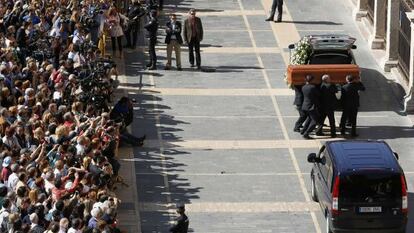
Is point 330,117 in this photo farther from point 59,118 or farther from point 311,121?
point 59,118

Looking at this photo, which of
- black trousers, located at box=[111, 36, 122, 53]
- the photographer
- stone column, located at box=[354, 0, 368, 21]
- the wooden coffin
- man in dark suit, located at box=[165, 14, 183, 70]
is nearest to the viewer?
the photographer

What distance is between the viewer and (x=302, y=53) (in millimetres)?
40688

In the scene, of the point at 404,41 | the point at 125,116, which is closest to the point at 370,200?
the point at 125,116

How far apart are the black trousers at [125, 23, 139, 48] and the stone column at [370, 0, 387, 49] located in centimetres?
729

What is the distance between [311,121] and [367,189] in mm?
7948

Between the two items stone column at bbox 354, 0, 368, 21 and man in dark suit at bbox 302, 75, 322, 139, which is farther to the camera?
stone column at bbox 354, 0, 368, 21

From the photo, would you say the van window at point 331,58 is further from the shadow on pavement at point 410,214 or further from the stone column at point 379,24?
the shadow on pavement at point 410,214

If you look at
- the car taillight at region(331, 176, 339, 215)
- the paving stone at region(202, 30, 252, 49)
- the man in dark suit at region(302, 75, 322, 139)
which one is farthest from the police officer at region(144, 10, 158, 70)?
the car taillight at region(331, 176, 339, 215)

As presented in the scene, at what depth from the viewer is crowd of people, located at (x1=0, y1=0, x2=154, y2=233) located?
2792cm

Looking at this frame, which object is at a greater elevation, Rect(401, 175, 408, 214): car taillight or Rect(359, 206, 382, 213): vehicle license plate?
Rect(401, 175, 408, 214): car taillight

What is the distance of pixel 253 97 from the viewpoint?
4216cm

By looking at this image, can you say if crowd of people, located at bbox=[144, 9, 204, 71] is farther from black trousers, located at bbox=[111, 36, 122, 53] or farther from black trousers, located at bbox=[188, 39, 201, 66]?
black trousers, located at bbox=[111, 36, 122, 53]

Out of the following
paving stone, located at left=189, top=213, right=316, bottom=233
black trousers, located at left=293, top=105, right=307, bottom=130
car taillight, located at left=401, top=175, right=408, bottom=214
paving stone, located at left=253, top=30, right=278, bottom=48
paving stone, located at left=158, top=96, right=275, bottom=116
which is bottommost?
paving stone, located at left=158, top=96, right=275, bottom=116

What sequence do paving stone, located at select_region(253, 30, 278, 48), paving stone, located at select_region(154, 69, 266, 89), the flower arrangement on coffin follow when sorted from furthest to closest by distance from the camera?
paving stone, located at select_region(253, 30, 278, 48) < paving stone, located at select_region(154, 69, 266, 89) < the flower arrangement on coffin
